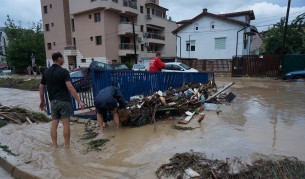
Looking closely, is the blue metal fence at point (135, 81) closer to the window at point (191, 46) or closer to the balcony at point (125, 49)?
the window at point (191, 46)

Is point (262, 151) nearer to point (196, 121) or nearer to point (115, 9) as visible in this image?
point (196, 121)

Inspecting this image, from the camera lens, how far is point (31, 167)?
4.05 metres

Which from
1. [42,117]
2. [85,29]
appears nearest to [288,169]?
[42,117]

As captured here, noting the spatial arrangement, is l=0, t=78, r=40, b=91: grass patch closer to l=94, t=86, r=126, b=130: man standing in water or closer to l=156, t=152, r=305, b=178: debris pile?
l=94, t=86, r=126, b=130: man standing in water

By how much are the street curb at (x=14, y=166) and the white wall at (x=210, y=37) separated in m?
27.9

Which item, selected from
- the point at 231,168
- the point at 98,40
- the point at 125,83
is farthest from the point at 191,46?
the point at 231,168

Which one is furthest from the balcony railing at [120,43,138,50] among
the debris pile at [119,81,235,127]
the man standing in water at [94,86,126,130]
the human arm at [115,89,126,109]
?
the human arm at [115,89,126,109]

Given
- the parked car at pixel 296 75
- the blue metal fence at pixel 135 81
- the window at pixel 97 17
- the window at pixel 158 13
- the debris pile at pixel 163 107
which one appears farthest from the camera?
the window at pixel 158 13

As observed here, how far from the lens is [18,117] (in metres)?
7.80

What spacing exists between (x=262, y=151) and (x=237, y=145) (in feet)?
1.48

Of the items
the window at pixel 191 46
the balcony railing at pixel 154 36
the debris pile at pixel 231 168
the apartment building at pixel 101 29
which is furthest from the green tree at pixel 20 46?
the debris pile at pixel 231 168

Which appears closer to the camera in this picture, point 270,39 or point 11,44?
point 270,39

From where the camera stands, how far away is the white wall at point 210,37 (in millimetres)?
28578

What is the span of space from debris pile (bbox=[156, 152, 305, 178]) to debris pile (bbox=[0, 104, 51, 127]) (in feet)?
19.1
